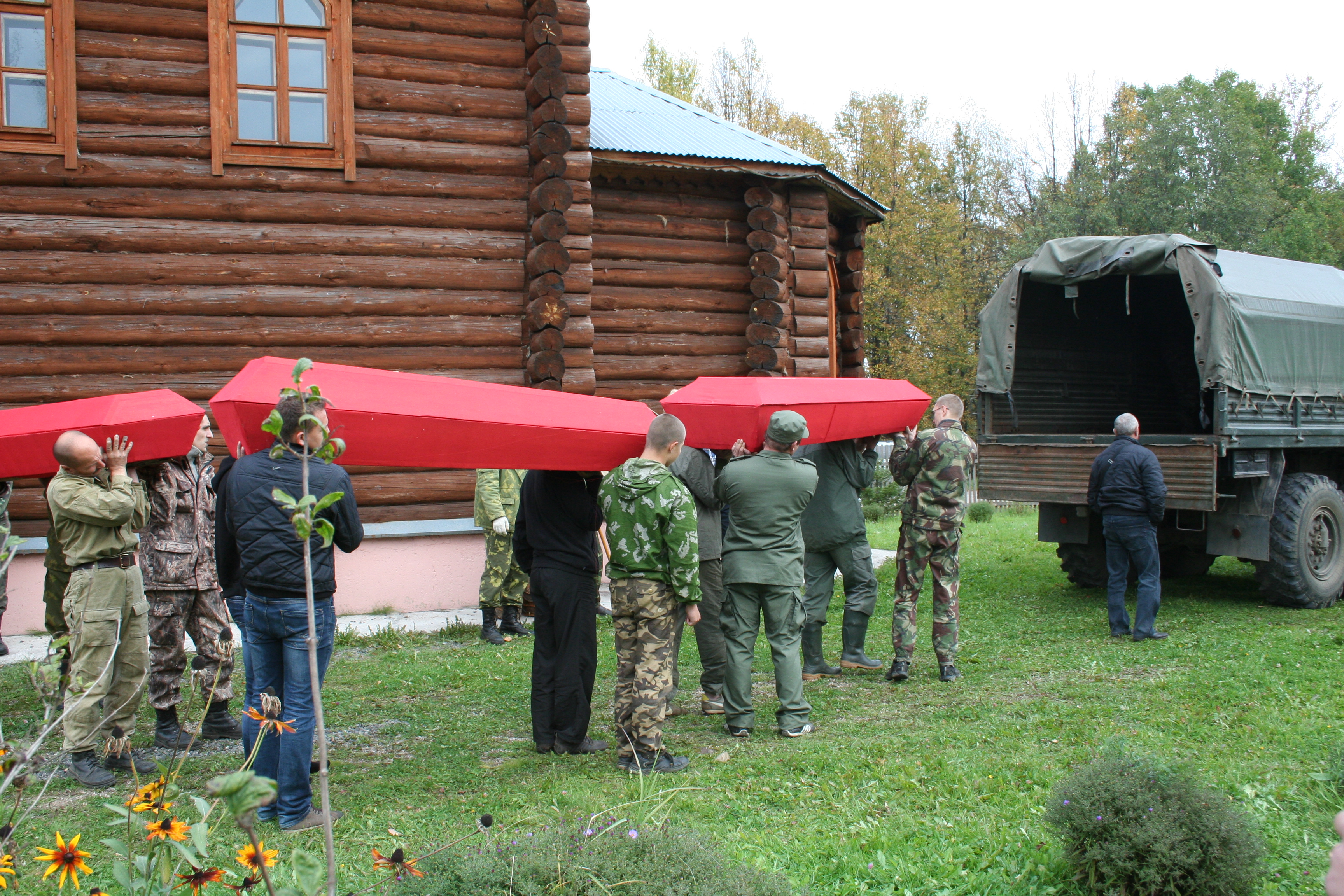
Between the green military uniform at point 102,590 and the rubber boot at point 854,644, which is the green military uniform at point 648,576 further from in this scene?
the green military uniform at point 102,590

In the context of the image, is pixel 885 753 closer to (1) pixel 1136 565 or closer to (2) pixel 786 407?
(2) pixel 786 407

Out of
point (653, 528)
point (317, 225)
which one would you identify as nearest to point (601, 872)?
point (653, 528)

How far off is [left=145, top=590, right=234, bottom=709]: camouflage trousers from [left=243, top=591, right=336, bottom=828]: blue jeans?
50.4 inches

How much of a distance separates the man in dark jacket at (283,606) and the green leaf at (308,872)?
208cm

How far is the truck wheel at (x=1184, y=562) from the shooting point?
1018 centimetres

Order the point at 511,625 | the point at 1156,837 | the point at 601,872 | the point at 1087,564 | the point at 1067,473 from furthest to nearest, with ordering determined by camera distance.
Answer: the point at 1087,564 → the point at 1067,473 → the point at 511,625 → the point at 1156,837 → the point at 601,872

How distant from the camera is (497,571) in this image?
26.7ft

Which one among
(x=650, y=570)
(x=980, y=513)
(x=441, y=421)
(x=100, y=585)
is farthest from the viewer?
(x=980, y=513)

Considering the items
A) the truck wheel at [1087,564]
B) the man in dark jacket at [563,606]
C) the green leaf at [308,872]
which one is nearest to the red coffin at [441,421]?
the man in dark jacket at [563,606]

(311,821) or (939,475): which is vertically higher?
(939,475)

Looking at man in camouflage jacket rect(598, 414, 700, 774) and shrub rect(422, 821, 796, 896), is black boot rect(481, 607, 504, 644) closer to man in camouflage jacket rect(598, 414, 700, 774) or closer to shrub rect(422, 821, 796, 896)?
man in camouflage jacket rect(598, 414, 700, 774)

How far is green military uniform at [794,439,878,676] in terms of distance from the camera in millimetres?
6801

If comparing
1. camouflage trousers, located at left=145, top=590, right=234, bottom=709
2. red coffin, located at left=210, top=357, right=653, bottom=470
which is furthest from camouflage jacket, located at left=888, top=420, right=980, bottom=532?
camouflage trousers, located at left=145, top=590, right=234, bottom=709

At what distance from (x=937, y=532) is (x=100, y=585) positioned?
508 cm
